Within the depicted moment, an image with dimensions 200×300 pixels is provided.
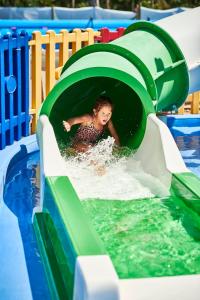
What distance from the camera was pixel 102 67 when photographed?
446cm

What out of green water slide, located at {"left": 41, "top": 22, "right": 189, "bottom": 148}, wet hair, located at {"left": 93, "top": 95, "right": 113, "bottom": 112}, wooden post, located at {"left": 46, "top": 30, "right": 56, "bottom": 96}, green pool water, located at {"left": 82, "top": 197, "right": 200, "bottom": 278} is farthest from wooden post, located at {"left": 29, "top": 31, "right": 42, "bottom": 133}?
green pool water, located at {"left": 82, "top": 197, "right": 200, "bottom": 278}

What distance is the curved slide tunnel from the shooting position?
93.0 inches

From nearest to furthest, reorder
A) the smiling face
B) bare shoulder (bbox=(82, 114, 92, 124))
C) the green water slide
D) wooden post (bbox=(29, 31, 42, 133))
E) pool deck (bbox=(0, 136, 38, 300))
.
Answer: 1. pool deck (bbox=(0, 136, 38, 300))
2. the green water slide
3. the smiling face
4. bare shoulder (bbox=(82, 114, 92, 124))
5. wooden post (bbox=(29, 31, 42, 133))

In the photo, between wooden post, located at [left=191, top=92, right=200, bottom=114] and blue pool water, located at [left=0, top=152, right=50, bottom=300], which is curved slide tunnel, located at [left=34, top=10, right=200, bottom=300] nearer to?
blue pool water, located at [left=0, top=152, right=50, bottom=300]

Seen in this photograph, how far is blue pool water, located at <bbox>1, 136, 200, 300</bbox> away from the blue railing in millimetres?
326

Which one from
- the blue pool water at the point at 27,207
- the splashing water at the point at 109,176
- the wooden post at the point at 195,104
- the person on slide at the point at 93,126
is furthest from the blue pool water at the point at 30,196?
the wooden post at the point at 195,104

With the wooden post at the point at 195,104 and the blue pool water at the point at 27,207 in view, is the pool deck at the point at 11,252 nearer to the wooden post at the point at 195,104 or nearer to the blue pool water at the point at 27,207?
the blue pool water at the point at 27,207

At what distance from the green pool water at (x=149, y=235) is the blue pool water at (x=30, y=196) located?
0.46m

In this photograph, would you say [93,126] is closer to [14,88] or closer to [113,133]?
[113,133]

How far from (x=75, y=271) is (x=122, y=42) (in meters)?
3.34

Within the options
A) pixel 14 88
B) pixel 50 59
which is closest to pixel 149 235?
pixel 14 88

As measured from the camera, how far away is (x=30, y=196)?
480 centimetres

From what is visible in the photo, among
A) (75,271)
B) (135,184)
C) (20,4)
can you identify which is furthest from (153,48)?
(20,4)

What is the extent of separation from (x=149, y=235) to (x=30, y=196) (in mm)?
1857
